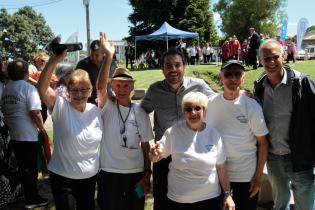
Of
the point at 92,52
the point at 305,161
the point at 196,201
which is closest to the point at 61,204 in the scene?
the point at 196,201

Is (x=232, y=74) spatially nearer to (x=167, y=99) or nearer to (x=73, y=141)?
(x=167, y=99)

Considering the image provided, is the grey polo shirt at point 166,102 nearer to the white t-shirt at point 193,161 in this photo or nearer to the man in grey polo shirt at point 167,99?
the man in grey polo shirt at point 167,99

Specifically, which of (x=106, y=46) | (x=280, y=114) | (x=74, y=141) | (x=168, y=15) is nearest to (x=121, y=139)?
(x=74, y=141)

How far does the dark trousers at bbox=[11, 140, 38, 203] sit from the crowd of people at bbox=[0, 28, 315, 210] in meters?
1.59

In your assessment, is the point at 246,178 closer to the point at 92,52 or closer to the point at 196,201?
the point at 196,201

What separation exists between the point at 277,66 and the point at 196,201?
1.43 meters

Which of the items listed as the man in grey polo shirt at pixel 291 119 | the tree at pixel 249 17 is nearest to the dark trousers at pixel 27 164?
the man in grey polo shirt at pixel 291 119

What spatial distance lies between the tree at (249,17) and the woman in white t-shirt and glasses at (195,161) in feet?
203

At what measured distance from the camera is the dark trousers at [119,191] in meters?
3.42

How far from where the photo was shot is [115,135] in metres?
3.39

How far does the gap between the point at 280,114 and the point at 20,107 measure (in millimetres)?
3143

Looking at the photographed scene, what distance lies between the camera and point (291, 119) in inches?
134

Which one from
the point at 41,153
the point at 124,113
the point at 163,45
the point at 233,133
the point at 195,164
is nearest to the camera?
the point at 195,164

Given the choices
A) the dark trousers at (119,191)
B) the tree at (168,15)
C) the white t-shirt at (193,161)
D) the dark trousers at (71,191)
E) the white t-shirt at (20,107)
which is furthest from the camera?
the tree at (168,15)
